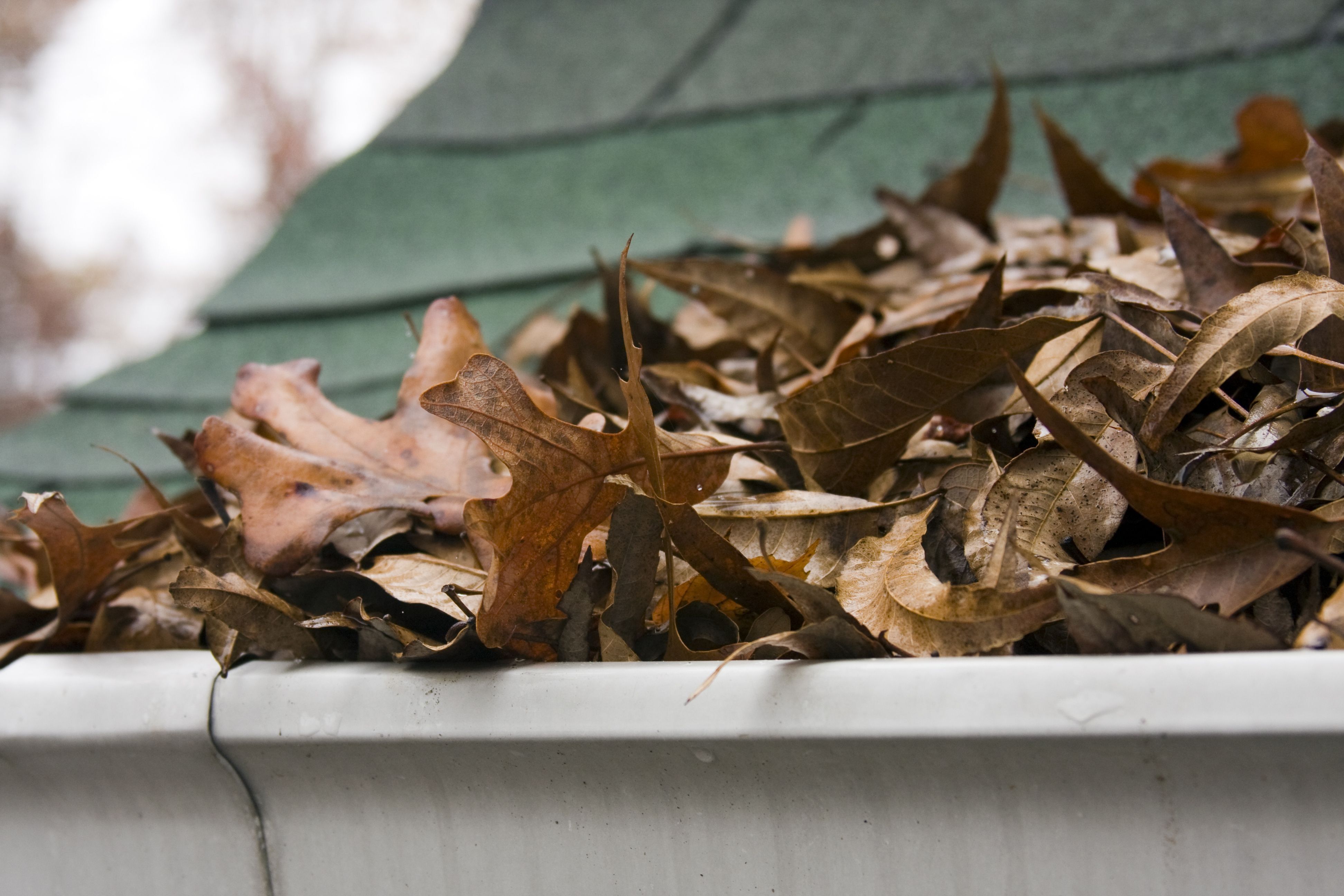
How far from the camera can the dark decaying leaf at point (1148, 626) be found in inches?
9.0

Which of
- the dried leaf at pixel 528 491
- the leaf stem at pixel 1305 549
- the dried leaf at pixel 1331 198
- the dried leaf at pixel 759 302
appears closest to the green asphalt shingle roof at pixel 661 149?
the dried leaf at pixel 759 302

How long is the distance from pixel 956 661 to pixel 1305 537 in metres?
0.11

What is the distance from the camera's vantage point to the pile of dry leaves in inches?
10.8

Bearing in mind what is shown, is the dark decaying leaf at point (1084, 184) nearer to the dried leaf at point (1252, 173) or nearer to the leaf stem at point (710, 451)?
the dried leaf at point (1252, 173)

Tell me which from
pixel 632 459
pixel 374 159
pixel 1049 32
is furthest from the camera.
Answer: pixel 374 159

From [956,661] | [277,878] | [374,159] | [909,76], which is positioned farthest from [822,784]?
[374,159]

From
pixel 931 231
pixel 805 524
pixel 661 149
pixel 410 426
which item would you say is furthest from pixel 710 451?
pixel 661 149

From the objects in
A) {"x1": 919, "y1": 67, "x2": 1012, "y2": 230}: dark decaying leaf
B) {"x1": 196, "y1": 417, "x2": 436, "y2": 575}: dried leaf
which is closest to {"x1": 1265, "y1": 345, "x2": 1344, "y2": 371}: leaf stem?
{"x1": 196, "y1": 417, "x2": 436, "y2": 575}: dried leaf

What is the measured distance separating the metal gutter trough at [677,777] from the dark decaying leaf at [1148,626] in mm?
18

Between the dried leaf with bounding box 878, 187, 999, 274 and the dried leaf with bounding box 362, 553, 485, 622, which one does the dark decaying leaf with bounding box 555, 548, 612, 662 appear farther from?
the dried leaf with bounding box 878, 187, 999, 274

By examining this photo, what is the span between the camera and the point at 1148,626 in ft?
0.78

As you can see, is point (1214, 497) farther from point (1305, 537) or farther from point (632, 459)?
point (632, 459)

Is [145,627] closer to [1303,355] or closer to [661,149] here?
[1303,355]

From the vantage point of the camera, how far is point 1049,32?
1267mm
